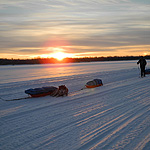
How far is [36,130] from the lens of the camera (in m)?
5.10

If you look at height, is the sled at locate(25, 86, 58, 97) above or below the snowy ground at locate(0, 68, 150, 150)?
above

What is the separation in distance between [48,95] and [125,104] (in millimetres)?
4454

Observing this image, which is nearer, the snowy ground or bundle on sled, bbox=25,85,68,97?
the snowy ground

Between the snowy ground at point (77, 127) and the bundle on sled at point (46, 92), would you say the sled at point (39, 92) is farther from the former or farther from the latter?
the snowy ground at point (77, 127)

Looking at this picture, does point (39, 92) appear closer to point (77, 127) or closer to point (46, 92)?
point (46, 92)

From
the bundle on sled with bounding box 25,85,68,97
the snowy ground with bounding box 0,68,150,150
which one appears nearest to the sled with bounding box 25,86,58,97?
the bundle on sled with bounding box 25,85,68,97

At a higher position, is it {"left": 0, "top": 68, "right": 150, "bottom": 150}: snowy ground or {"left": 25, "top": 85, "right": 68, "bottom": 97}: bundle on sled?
{"left": 25, "top": 85, "right": 68, "bottom": 97}: bundle on sled

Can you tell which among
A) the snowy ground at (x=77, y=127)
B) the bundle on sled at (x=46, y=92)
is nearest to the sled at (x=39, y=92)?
the bundle on sled at (x=46, y=92)

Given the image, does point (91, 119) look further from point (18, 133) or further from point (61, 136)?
point (18, 133)

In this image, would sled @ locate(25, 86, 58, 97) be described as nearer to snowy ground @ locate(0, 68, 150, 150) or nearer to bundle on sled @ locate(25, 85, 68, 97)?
bundle on sled @ locate(25, 85, 68, 97)

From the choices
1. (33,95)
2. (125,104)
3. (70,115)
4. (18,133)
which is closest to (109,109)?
(125,104)

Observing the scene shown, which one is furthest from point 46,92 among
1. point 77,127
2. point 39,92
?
point 77,127

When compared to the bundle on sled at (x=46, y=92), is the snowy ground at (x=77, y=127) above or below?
below

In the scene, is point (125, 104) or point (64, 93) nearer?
point (125, 104)
